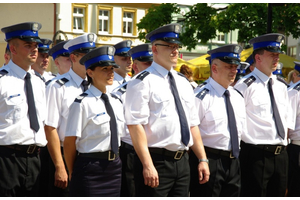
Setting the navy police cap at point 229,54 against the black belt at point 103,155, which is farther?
the navy police cap at point 229,54

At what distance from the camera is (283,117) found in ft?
22.0

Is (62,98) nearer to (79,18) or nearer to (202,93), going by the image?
(202,93)

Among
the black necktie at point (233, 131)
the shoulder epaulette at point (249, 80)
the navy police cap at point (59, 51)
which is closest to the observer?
the black necktie at point (233, 131)

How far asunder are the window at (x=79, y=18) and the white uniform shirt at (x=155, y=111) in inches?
1322

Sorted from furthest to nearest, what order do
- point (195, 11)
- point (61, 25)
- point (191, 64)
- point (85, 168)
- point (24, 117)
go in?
point (61, 25)
point (195, 11)
point (191, 64)
point (24, 117)
point (85, 168)

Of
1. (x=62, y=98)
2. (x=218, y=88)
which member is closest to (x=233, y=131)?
(x=218, y=88)

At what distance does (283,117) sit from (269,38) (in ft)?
3.40

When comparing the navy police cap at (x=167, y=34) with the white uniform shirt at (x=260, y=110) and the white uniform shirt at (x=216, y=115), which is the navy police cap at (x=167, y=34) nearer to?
the white uniform shirt at (x=216, y=115)

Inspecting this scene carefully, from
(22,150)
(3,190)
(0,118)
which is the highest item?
(0,118)

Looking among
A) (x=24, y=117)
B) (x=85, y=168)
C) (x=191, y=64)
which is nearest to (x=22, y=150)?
(x=24, y=117)

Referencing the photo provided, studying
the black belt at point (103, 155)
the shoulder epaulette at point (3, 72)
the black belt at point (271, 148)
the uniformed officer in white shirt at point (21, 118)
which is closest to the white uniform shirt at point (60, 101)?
the uniformed officer in white shirt at point (21, 118)

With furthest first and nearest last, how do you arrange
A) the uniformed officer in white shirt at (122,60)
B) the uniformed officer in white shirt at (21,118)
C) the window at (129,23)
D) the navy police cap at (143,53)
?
the window at (129,23) → the uniformed officer in white shirt at (122,60) → the navy police cap at (143,53) → the uniformed officer in white shirt at (21,118)

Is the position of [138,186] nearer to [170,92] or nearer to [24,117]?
[170,92]

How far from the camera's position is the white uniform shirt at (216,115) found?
6008 mm
